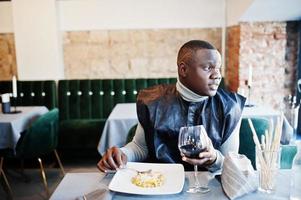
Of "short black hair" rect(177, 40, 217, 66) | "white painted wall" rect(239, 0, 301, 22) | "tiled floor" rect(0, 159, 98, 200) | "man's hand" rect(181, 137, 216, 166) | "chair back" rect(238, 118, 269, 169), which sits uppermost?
"white painted wall" rect(239, 0, 301, 22)

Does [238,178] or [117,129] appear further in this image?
[117,129]

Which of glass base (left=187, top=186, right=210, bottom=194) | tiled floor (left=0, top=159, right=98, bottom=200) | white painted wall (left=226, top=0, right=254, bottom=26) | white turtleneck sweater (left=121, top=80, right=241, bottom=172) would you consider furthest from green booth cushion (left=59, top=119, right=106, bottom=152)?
glass base (left=187, top=186, right=210, bottom=194)

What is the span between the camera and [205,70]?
49.6 inches

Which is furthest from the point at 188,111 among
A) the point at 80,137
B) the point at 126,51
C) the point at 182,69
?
the point at 126,51

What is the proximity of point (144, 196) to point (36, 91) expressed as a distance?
323 centimetres

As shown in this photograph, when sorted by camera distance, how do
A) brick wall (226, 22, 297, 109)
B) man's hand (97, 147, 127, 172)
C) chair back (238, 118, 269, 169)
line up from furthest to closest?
brick wall (226, 22, 297, 109)
chair back (238, 118, 269, 169)
man's hand (97, 147, 127, 172)

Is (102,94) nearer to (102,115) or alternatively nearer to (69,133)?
(102,115)

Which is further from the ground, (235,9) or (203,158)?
(235,9)

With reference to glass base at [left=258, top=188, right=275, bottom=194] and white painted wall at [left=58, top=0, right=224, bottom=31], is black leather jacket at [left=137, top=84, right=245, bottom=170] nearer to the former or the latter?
glass base at [left=258, top=188, right=275, bottom=194]

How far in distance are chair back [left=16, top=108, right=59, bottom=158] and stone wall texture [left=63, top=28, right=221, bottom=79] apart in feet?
4.64

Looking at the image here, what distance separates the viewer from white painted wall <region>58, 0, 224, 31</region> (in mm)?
4109

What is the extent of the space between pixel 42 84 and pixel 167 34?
163cm

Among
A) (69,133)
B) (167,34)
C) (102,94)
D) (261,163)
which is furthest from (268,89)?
(261,163)

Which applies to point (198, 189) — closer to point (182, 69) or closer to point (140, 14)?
point (182, 69)
